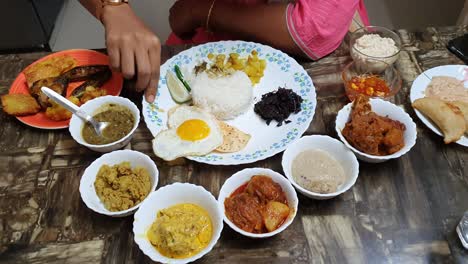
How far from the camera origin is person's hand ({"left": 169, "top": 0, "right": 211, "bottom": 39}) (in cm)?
223

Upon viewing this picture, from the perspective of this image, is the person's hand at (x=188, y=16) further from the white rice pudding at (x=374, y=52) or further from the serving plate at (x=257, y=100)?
the white rice pudding at (x=374, y=52)

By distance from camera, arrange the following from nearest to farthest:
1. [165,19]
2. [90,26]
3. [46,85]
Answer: [46,85]
[165,19]
[90,26]

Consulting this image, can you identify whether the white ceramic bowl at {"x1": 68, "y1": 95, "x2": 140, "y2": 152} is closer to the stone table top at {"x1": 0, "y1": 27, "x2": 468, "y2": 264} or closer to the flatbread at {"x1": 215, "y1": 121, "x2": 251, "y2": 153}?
the stone table top at {"x1": 0, "y1": 27, "x2": 468, "y2": 264}

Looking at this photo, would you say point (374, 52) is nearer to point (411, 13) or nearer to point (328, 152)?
point (328, 152)

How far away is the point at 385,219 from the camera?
4.90 feet

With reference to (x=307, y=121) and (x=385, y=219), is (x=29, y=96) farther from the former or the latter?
(x=385, y=219)

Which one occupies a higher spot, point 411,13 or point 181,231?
point 181,231

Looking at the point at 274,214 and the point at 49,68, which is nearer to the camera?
the point at 274,214

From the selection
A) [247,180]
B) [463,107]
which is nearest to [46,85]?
[247,180]

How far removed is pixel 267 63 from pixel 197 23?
1.71ft

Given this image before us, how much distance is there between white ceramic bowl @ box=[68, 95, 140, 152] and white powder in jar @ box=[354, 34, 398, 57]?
3.75ft

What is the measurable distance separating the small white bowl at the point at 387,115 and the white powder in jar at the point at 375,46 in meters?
0.35

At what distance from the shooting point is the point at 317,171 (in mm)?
1569

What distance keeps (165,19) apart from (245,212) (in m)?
3.00
